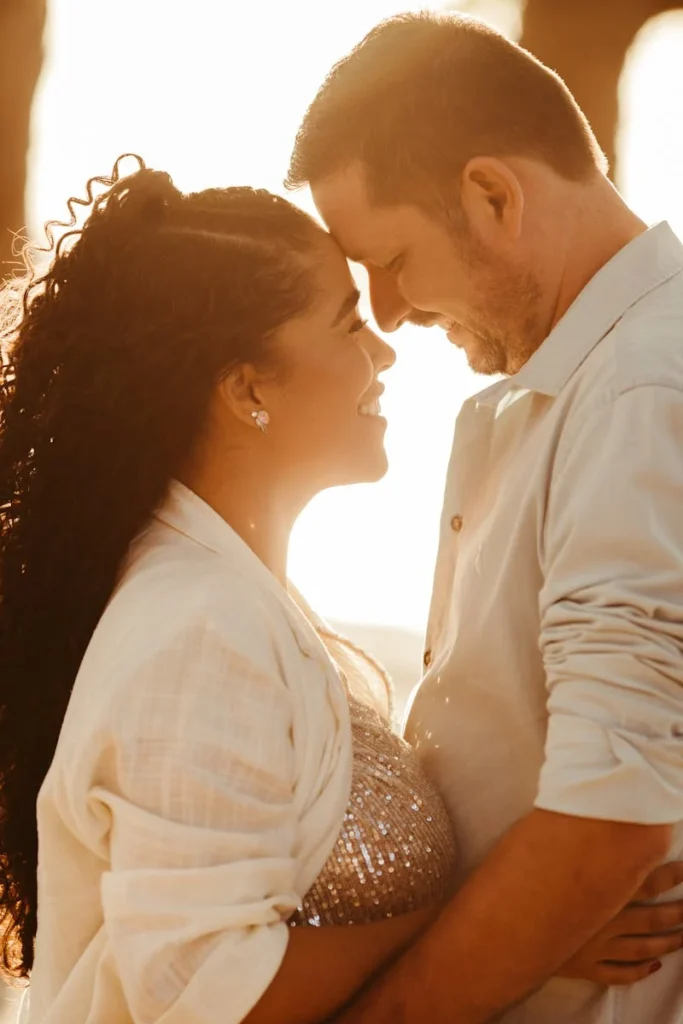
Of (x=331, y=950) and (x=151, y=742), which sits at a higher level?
(x=151, y=742)

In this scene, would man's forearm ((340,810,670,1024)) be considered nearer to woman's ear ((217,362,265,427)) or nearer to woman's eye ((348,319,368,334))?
woman's ear ((217,362,265,427))

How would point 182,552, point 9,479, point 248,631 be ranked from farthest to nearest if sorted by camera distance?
point 9,479
point 182,552
point 248,631

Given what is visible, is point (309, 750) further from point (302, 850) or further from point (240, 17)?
point (240, 17)

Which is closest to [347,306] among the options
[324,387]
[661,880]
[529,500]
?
[324,387]

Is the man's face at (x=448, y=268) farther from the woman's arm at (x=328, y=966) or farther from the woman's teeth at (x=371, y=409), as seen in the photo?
the woman's arm at (x=328, y=966)

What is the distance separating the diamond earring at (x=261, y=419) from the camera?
6.22 feet

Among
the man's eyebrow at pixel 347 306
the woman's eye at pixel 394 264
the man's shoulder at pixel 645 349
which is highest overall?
the woman's eye at pixel 394 264

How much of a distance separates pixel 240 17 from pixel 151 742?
10.7 feet

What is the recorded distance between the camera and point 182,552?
1678 millimetres

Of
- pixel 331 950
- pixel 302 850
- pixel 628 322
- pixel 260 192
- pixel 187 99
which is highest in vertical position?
pixel 187 99

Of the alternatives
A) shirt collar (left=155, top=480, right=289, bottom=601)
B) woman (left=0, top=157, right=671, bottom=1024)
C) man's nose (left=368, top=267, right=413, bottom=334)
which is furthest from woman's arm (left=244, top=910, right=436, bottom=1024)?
man's nose (left=368, top=267, right=413, bottom=334)

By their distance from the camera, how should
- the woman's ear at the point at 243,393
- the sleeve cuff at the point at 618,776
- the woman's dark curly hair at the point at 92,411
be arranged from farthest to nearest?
the woman's ear at the point at 243,393
the woman's dark curly hair at the point at 92,411
the sleeve cuff at the point at 618,776

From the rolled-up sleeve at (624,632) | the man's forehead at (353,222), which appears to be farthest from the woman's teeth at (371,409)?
the rolled-up sleeve at (624,632)

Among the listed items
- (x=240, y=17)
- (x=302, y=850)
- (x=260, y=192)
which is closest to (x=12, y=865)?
(x=302, y=850)
